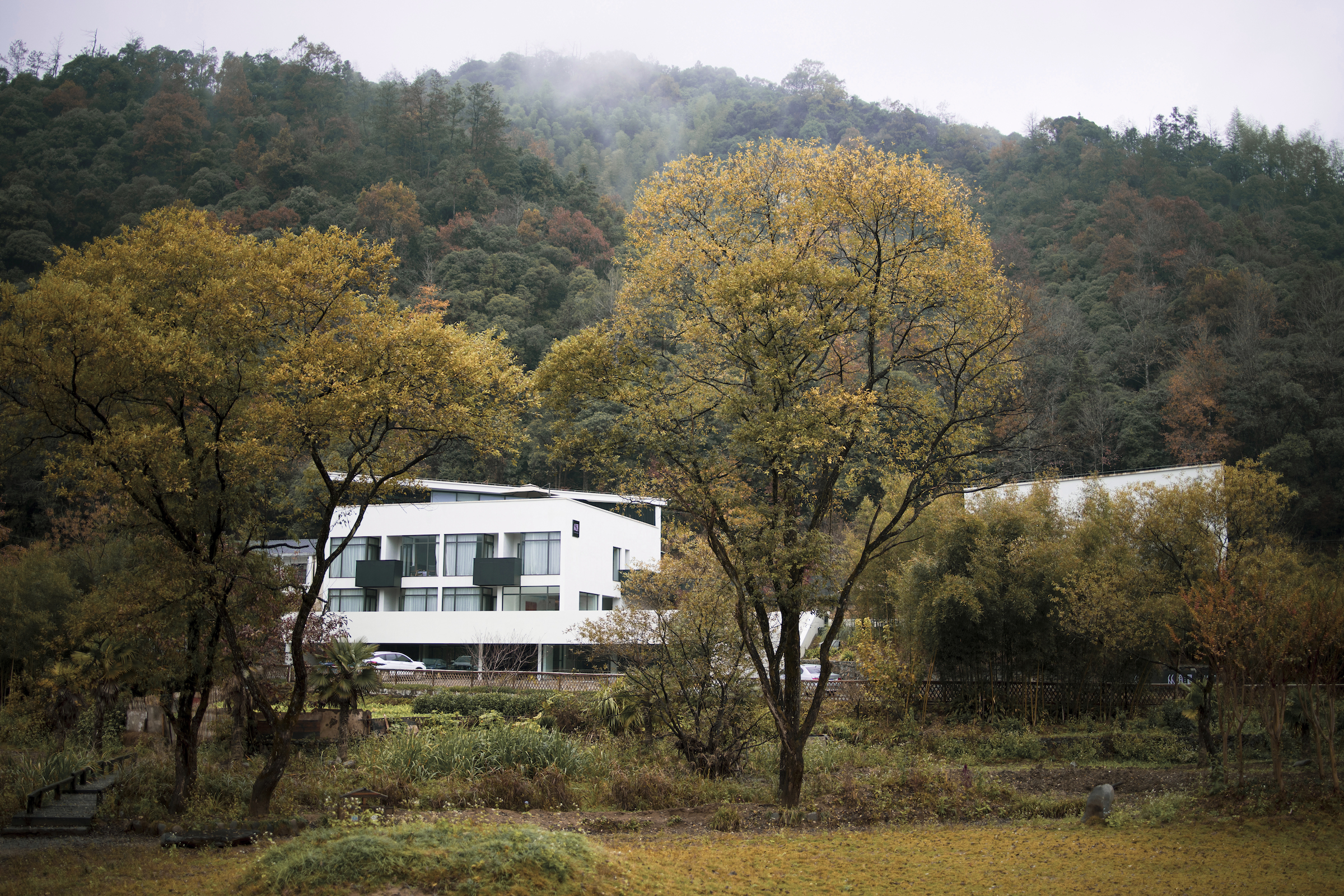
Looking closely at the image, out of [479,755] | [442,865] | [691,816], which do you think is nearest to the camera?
[442,865]

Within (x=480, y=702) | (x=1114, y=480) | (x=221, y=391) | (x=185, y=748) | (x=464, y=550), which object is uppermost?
(x=1114, y=480)

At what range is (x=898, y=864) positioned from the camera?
9.09 meters

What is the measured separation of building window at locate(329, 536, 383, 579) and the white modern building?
54 mm

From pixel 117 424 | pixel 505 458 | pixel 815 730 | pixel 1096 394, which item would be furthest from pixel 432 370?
pixel 1096 394

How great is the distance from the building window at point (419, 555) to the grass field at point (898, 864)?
1257 inches

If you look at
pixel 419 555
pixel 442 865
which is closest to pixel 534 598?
pixel 419 555

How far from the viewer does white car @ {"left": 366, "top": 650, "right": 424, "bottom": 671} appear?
34.6m

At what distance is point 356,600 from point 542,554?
9.73m

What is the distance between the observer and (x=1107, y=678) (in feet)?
72.2

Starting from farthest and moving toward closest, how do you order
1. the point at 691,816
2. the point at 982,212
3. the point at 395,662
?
the point at 982,212 → the point at 395,662 → the point at 691,816

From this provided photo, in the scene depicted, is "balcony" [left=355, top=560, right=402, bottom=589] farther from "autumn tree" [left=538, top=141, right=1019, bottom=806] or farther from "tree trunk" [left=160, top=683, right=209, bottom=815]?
"autumn tree" [left=538, top=141, right=1019, bottom=806]

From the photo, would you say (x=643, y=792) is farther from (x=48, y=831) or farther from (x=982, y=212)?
(x=982, y=212)

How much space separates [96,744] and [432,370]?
1165 centimetres

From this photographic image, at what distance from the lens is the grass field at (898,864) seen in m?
7.75
